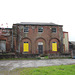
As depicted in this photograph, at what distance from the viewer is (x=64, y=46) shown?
22672 mm

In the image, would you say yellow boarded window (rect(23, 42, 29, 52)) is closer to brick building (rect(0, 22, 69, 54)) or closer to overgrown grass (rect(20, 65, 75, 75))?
brick building (rect(0, 22, 69, 54))

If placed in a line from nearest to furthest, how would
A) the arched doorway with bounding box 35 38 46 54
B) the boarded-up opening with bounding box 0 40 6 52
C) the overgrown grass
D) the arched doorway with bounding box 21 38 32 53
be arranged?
1. the overgrown grass
2. the boarded-up opening with bounding box 0 40 6 52
3. the arched doorway with bounding box 21 38 32 53
4. the arched doorway with bounding box 35 38 46 54

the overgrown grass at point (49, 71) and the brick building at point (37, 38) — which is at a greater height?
the brick building at point (37, 38)

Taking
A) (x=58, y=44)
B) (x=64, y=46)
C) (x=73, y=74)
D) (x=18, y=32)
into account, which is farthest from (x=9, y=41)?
(x=73, y=74)

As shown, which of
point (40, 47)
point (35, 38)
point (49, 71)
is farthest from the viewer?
point (40, 47)

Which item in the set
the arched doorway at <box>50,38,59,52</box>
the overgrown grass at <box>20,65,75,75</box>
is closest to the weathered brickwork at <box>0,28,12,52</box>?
the arched doorway at <box>50,38,59,52</box>

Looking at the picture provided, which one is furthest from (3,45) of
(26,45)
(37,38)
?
(37,38)

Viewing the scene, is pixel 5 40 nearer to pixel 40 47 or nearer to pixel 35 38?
pixel 35 38

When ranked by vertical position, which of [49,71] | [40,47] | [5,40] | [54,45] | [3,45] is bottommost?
[49,71]

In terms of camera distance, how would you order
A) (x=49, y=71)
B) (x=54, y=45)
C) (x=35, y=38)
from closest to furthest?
(x=49, y=71) → (x=35, y=38) → (x=54, y=45)

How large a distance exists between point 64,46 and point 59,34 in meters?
3.38

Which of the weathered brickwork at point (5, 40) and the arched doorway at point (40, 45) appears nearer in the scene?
the weathered brickwork at point (5, 40)

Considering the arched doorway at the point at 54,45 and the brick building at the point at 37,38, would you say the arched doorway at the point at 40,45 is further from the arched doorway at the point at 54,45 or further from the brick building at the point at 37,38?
the arched doorway at the point at 54,45

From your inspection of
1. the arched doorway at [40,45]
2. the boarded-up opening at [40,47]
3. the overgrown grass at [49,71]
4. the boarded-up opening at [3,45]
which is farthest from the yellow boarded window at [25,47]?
the overgrown grass at [49,71]
